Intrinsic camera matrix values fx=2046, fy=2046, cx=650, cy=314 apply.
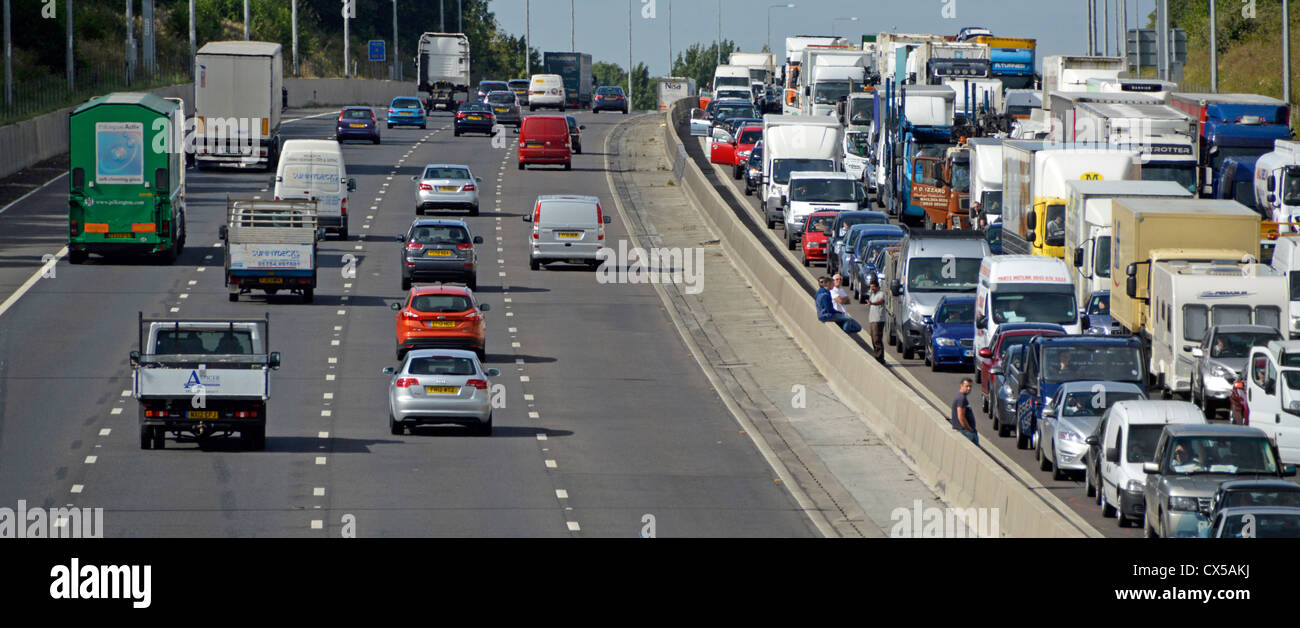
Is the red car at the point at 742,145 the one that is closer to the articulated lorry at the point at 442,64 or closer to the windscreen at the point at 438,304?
the windscreen at the point at 438,304

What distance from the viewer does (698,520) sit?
81.1 feet

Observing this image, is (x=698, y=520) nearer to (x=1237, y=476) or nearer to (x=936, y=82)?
(x=1237, y=476)

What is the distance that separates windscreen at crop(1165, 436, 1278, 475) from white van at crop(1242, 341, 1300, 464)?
4344 mm

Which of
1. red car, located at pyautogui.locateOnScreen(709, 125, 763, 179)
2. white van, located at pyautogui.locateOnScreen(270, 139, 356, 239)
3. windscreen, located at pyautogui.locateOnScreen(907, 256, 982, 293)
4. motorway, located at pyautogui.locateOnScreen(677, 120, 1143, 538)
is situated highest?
red car, located at pyautogui.locateOnScreen(709, 125, 763, 179)

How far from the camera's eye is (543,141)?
243 ft

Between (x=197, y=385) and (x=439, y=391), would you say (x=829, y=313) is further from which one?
(x=197, y=385)

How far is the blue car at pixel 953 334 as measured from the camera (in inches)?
1449

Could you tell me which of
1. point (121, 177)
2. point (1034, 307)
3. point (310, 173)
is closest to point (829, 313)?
point (1034, 307)

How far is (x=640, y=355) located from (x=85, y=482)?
1605cm

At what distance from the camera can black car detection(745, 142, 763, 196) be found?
65.9m

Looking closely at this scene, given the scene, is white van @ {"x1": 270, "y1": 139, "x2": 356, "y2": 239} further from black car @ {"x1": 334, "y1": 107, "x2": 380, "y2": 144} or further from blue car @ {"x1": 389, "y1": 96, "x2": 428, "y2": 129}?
blue car @ {"x1": 389, "y1": 96, "x2": 428, "y2": 129}

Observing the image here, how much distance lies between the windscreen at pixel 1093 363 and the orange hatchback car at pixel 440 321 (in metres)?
11.3

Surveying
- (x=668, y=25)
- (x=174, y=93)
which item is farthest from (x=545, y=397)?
(x=668, y=25)

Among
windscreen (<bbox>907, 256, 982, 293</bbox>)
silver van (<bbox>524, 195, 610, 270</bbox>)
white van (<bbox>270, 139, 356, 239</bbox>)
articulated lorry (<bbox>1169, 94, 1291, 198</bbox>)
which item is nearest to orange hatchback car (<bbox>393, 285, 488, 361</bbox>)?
windscreen (<bbox>907, 256, 982, 293</bbox>)
